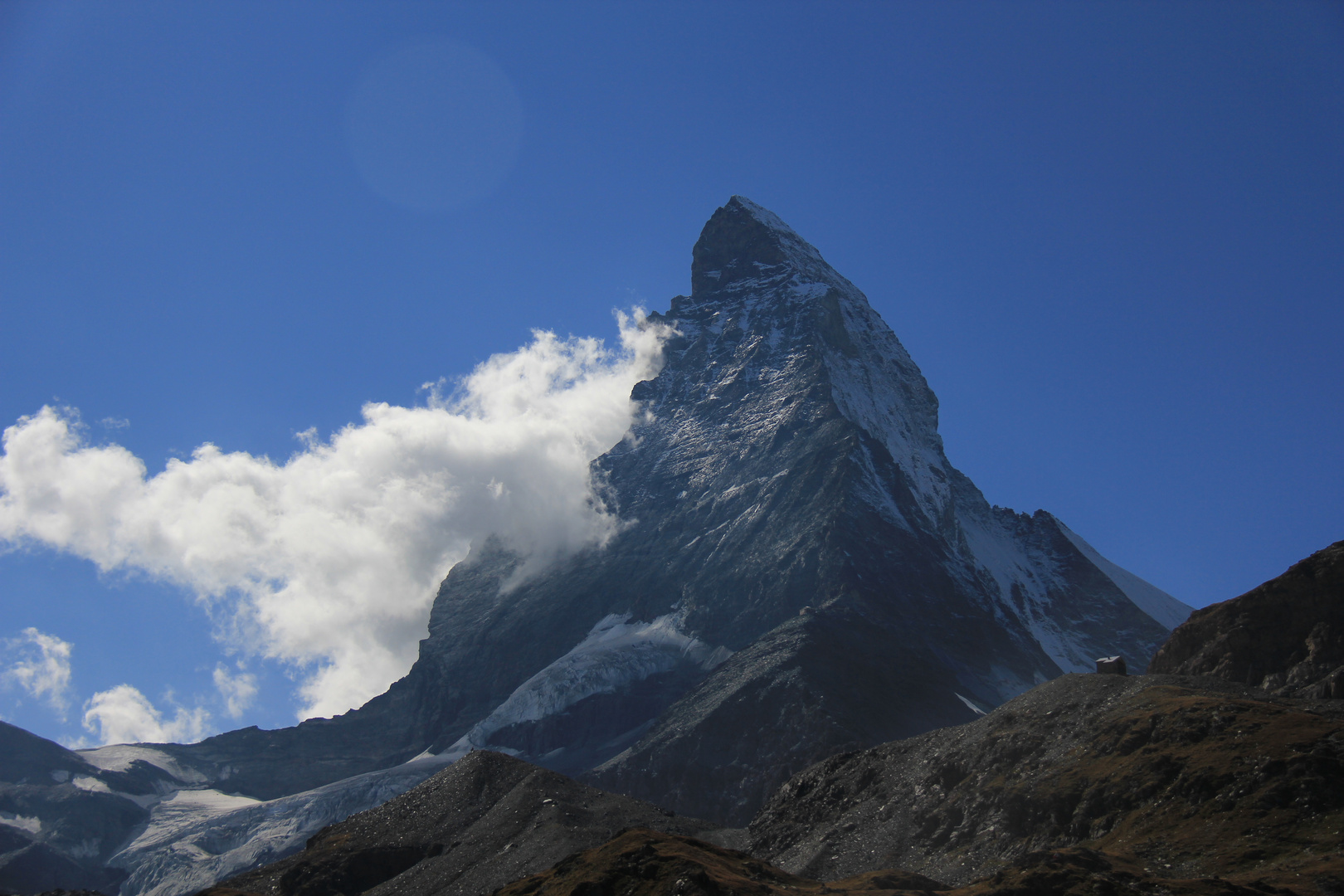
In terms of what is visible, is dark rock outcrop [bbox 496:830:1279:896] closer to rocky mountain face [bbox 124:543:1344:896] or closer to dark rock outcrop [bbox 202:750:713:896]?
rocky mountain face [bbox 124:543:1344:896]

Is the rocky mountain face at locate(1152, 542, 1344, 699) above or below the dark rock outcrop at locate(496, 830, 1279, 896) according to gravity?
above

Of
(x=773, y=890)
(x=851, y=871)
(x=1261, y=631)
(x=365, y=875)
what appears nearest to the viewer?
(x=773, y=890)

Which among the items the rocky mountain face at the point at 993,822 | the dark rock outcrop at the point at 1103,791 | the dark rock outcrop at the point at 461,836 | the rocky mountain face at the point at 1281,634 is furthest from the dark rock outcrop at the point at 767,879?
the rocky mountain face at the point at 1281,634

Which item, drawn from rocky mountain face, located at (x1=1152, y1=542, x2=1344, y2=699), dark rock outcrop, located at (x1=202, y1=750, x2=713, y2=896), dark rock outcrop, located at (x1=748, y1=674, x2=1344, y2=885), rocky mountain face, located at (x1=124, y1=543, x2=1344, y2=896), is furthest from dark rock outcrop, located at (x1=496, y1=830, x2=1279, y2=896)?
rocky mountain face, located at (x1=1152, y1=542, x2=1344, y2=699)

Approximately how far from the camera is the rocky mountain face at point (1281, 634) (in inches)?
4505

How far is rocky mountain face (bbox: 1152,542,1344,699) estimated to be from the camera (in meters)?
114

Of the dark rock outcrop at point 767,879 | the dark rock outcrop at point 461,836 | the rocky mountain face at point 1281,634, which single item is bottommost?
the dark rock outcrop at point 767,879

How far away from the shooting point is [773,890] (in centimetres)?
8906

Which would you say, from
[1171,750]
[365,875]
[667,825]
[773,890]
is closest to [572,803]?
[667,825]

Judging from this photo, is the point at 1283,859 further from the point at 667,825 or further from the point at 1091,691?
the point at 667,825

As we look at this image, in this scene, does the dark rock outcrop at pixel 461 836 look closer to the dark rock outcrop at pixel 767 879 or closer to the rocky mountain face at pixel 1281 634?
the dark rock outcrop at pixel 767 879

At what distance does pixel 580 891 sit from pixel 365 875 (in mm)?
60842

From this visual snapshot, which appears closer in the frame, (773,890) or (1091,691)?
(773,890)

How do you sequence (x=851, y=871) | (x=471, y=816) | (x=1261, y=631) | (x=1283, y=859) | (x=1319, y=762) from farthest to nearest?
(x=471, y=816) < (x=1261, y=631) < (x=851, y=871) < (x=1319, y=762) < (x=1283, y=859)
